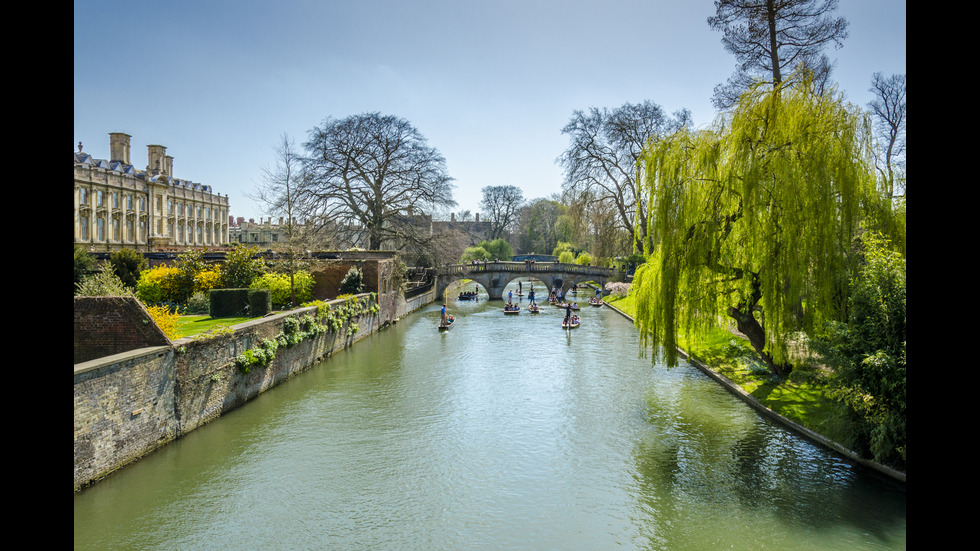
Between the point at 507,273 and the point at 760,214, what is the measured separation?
28.9 metres

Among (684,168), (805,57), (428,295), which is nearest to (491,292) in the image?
(428,295)

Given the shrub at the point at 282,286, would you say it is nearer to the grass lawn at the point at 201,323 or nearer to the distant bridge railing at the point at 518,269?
the grass lawn at the point at 201,323

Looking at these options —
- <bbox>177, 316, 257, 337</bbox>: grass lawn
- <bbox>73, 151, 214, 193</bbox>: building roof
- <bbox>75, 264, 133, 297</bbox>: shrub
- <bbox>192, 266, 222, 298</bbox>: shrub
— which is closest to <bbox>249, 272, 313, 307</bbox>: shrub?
<bbox>192, 266, 222, 298</bbox>: shrub

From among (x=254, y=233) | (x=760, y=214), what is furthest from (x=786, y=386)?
(x=254, y=233)

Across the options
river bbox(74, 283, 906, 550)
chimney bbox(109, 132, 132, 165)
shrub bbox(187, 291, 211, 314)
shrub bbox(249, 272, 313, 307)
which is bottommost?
river bbox(74, 283, 906, 550)

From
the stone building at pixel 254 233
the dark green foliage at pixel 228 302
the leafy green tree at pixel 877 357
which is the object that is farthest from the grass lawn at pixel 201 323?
the stone building at pixel 254 233

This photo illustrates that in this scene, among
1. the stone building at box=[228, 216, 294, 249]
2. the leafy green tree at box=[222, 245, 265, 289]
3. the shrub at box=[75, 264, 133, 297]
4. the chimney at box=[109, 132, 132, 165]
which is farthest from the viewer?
the stone building at box=[228, 216, 294, 249]

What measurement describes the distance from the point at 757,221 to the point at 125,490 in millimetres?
12735

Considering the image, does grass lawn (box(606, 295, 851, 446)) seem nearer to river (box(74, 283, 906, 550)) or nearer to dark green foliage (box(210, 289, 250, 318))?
river (box(74, 283, 906, 550))

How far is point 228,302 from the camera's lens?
1956cm

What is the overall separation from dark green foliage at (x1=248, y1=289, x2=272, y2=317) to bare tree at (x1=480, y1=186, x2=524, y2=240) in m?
62.3

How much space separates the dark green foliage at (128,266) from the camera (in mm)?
23625

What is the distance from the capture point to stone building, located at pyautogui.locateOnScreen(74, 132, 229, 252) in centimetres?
4600
